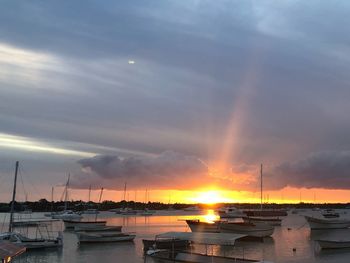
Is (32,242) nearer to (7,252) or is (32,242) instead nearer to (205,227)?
(205,227)

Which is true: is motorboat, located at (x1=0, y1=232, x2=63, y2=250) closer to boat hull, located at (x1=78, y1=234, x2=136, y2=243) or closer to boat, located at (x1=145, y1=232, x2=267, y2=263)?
boat hull, located at (x1=78, y1=234, x2=136, y2=243)

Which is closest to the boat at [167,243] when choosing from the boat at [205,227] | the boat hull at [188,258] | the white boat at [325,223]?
the boat hull at [188,258]

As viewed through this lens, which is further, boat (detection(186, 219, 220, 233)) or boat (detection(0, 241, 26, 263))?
boat (detection(186, 219, 220, 233))

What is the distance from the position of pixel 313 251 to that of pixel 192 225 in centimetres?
2838

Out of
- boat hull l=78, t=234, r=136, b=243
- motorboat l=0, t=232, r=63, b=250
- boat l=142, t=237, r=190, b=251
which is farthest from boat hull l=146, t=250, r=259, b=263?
boat hull l=78, t=234, r=136, b=243

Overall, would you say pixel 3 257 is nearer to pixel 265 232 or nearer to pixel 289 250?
pixel 289 250

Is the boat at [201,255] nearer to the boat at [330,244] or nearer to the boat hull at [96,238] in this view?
the boat at [330,244]

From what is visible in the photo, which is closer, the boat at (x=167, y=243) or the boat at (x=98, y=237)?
the boat at (x=167, y=243)

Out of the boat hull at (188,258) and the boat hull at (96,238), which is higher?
the boat hull at (96,238)

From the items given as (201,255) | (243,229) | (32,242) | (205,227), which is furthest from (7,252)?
(205,227)

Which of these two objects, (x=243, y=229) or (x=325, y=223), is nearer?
(x=243, y=229)

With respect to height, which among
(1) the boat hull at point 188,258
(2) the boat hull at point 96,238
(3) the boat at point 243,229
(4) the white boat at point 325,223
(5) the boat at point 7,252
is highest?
(4) the white boat at point 325,223

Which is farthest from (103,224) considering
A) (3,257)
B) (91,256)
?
(3,257)

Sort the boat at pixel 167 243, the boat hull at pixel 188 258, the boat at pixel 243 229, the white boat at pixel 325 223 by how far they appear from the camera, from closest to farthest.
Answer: the boat hull at pixel 188 258, the boat at pixel 167 243, the boat at pixel 243 229, the white boat at pixel 325 223
